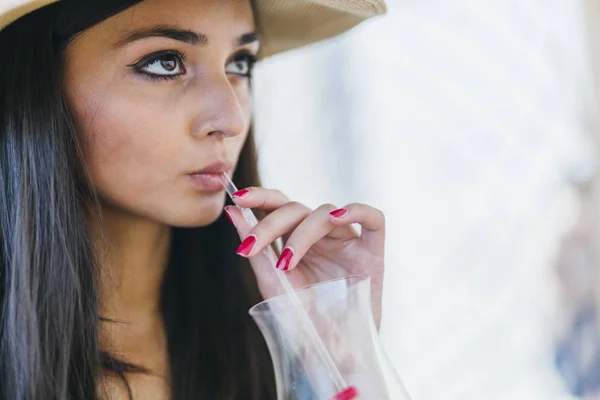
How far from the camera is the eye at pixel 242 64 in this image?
0.88 meters

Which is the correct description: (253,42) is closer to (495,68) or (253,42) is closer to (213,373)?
(213,373)

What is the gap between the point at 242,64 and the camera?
35.7 inches

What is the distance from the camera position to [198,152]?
775 mm

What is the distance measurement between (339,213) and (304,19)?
0.35m

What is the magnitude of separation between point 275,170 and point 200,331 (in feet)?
2.24

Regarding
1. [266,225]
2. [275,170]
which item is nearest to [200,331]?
[266,225]

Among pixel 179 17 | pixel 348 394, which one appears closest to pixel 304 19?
pixel 179 17

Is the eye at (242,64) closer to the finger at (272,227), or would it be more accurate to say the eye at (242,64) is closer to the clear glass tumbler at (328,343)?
the finger at (272,227)

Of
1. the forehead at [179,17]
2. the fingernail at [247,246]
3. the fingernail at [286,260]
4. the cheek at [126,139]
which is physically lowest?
the fingernail at [286,260]

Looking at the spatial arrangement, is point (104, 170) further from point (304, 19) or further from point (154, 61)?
point (304, 19)

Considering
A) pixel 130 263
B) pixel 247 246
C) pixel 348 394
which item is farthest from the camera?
pixel 130 263

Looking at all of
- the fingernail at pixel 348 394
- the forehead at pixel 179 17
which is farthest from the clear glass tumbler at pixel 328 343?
the forehead at pixel 179 17

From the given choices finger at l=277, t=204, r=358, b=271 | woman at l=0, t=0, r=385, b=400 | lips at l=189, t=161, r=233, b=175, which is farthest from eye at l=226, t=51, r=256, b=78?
finger at l=277, t=204, r=358, b=271

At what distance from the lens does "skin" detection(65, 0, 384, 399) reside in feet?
2.44
